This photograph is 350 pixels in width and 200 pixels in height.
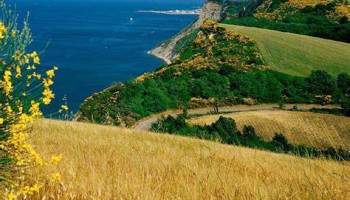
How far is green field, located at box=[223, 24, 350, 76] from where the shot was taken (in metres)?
75.1

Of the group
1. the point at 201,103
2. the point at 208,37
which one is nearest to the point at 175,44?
the point at 208,37

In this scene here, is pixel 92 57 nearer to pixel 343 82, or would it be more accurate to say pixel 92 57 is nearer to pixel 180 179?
pixel 343 82

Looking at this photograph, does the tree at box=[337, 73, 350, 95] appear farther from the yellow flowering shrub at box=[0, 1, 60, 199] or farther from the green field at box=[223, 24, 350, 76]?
the yellow flowering shrub at box=[0, 1, 60, 199]

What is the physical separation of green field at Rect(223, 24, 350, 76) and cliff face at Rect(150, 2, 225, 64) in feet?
185

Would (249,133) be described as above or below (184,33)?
above

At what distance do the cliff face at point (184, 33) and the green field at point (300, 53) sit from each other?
56.4 metres

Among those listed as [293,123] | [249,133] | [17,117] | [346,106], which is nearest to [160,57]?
[346,106]

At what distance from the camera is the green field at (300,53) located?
75062 mm

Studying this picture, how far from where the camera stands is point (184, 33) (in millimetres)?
176500

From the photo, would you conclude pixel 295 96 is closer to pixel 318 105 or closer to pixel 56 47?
pixel 318 105

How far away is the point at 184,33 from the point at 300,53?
3938 inches

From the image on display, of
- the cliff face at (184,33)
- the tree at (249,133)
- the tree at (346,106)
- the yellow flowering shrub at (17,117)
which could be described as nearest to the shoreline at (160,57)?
the cliff face at (184,33)

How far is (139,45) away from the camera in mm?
156375

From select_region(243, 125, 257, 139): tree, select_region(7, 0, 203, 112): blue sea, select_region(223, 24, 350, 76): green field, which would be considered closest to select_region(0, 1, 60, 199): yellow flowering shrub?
select_region(243, 125, 257, 139): tree
